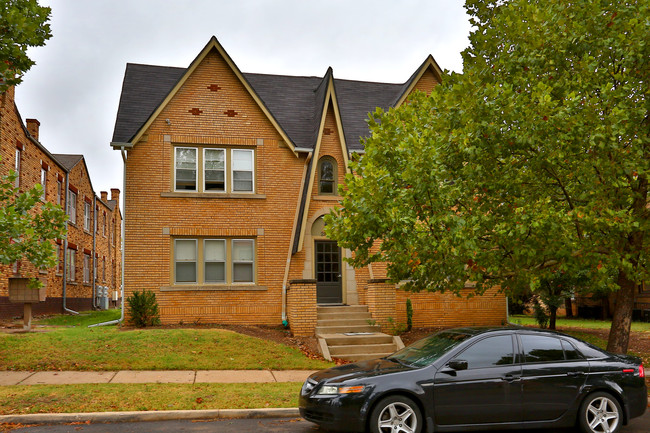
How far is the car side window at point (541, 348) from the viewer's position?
25.5 feet

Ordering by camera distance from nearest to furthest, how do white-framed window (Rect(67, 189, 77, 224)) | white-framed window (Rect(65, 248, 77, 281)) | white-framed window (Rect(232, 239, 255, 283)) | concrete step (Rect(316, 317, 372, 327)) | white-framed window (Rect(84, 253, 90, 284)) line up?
concrete step (Rect(316, 317, 372, 327)) → white-framed window (Rect(232, 239, 255, 283)) → white-framed window (Rect(65, 248, 77, 281)) → white-framed window (Rect(67, 189, 77, 224)) → white-framed window (Rect(84, 253, 90, 284))

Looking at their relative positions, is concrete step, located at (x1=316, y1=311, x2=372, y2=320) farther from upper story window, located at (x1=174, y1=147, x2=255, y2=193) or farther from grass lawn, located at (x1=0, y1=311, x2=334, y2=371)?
upper story window, located at (x1=174, y1=147, x2=255, y2=193)

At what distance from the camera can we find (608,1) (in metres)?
10.5

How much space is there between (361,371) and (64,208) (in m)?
23.4

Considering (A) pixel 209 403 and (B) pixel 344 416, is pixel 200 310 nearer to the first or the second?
(A) pixel 209 403

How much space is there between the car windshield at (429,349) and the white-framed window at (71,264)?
23.3 meters

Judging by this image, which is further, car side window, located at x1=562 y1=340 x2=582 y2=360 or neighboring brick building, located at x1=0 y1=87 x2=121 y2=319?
neighboring brick building, located at x1=0 y1=87 x2=121 y2=319

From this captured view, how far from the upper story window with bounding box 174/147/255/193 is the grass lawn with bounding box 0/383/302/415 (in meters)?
8.79

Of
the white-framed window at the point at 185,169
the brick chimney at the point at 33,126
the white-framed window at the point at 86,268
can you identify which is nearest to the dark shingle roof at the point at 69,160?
the brick chimney at the point at 33,126

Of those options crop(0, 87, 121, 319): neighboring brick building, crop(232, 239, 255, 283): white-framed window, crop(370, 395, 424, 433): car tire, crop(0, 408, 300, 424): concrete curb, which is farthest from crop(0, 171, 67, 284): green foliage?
crop(370, 395, 424, 433): car tire

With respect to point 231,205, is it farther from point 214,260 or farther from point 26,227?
point 26,227

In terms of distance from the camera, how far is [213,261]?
59.5 ft

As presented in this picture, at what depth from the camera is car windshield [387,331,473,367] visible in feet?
25.3

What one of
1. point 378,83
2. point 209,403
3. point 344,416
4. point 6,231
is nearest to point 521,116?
point 344,416
